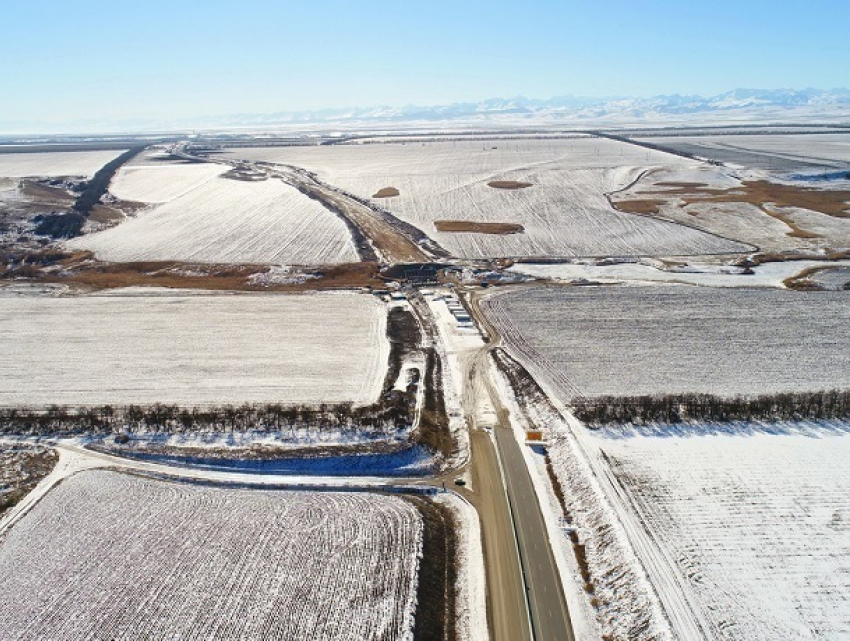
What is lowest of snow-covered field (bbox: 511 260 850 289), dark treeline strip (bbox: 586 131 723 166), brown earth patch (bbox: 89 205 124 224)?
snow-covered field (bbox: 511 260 850 289)

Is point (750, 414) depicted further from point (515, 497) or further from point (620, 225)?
point (620, 225)

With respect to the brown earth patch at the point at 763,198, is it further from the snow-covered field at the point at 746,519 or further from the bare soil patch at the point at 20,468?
the bare soil patch at the point at 20,468

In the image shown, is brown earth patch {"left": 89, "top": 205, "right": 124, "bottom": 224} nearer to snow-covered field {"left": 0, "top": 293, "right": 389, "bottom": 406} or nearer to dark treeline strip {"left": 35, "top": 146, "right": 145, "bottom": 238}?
dark treeline strip {"left": 35, "top": 146, "right": 145, "bottom": 238}

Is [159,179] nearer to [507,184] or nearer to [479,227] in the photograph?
[507,184]

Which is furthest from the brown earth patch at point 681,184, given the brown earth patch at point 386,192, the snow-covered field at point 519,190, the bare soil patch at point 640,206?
the brown earth patch at point 386,192

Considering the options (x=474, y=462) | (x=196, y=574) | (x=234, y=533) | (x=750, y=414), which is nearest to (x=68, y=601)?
(x=196, y=574)

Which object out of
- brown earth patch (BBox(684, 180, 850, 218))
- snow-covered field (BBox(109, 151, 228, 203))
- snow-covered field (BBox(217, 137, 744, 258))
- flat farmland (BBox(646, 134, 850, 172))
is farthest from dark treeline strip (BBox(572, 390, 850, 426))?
flat farmland (BBox(646, 134, 850, 172))

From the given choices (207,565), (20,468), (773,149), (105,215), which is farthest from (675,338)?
(773,149)

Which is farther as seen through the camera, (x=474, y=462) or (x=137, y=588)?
(x=474, y=462)
